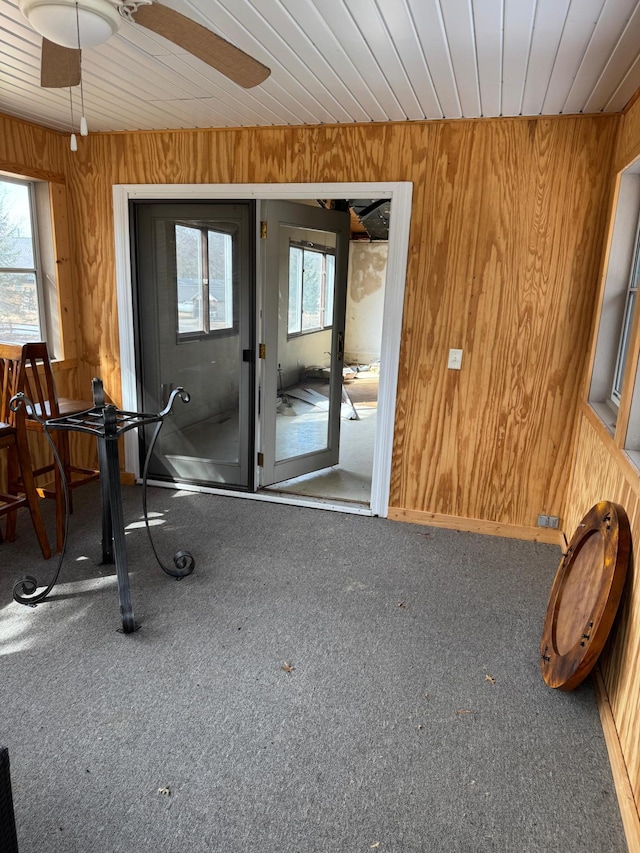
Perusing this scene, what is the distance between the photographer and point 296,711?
2.03 metres

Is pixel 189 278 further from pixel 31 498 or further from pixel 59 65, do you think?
pixel 59 65

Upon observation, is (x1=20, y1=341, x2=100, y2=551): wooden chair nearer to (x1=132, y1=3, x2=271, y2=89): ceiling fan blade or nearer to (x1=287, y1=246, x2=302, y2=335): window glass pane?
(x1=287, y1=246, x2=302, y2=335): window glass pane

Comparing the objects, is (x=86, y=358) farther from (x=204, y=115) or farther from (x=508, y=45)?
(x=508, y=45)

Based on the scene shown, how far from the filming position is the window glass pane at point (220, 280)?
12.1ft

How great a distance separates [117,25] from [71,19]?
0.20m

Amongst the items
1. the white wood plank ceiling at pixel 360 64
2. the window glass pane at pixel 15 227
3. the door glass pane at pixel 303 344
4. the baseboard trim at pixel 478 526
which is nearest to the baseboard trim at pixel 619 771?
the baseboard trim at pixel 478 526

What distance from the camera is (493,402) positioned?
11.0 feet

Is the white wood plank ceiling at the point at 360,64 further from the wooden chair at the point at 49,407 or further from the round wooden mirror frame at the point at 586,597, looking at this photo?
the round wooden mirror frame at the point at 586,597

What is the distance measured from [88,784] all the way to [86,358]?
9.81 ft

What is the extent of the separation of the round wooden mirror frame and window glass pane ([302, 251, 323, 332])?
238cm

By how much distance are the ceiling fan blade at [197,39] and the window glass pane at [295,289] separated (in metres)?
2.05

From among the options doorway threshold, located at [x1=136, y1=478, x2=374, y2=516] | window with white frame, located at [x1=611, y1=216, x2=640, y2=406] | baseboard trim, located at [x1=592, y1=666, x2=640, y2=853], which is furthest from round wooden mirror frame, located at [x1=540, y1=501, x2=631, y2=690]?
doorway threshold, located at [x1=136, y1=478, x2=374, y2=516]

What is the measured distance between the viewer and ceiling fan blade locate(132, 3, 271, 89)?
1.58m

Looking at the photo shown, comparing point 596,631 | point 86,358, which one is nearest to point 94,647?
point 596,631
